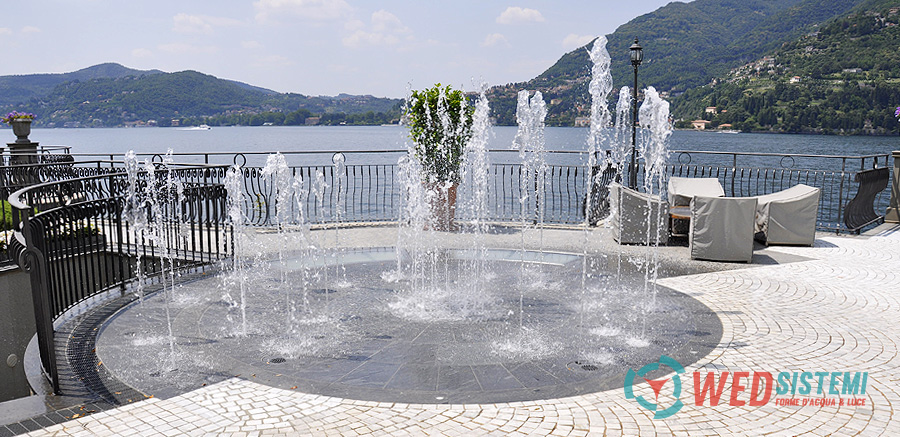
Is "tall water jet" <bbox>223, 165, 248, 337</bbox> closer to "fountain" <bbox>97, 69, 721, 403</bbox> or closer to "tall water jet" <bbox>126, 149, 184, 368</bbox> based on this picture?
"fountain" <bbox>97, 69, 721, 403</bbox>

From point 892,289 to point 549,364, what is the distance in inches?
209

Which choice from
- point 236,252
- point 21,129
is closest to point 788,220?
point 236,252

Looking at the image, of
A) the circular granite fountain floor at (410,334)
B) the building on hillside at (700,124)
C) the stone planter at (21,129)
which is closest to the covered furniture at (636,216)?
the circular granite fountain floor at (410,334)

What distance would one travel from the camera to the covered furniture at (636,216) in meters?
9.66

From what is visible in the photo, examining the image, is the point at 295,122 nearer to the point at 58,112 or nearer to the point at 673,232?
the point at 58,112

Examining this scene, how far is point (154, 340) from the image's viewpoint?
5.25 m

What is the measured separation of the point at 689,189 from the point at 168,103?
112 m

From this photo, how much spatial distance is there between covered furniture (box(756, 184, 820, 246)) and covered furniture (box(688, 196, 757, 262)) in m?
1.27

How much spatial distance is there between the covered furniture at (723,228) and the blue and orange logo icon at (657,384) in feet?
14.9

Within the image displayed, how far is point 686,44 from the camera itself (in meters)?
89.7

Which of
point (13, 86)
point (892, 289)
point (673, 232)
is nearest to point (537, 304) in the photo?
point (892, 289)

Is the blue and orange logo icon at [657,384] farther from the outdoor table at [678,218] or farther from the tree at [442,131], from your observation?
the tree at [442,131]

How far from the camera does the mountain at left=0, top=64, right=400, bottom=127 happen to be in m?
102

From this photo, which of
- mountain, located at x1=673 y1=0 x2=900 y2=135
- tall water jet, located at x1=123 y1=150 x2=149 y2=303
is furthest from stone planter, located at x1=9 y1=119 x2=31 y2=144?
mountain, located at x1=673 y1=0 x2=900 y2=135
